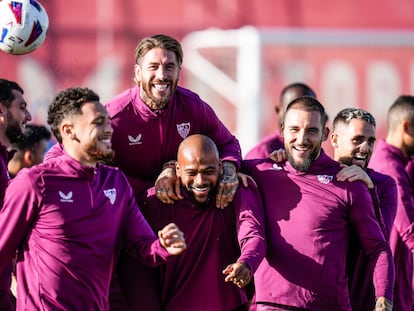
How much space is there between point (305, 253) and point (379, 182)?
1004 millimetres

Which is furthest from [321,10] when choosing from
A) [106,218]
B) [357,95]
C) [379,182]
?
[106,218]

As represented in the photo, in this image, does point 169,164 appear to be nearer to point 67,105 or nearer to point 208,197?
point 208,197

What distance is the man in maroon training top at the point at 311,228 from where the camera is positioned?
21.0 feet

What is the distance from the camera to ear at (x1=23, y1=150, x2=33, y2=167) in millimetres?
8461

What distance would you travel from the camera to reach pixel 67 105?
19.2ft

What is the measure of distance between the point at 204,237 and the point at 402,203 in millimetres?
2007

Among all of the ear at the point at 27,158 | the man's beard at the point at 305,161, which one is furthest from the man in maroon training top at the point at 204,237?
the ear at the point at 27,158

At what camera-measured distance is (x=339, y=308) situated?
641cm

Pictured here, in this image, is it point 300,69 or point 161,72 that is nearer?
point 161,72

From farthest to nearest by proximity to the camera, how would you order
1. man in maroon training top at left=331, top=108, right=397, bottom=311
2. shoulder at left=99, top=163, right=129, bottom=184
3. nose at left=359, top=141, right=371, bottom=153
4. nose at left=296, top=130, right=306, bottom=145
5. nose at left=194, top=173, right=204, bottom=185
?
1. nose at left=359, top=141, right=371, bottom=153
2. man in maroon training top at left=331, top=108, right=397, bottom=311
3. nose at left=296, top=130, right=306, bottom=145
4. nose at left=194, top=173, right=204, bottom=185
5. shoulder at left=99, top=163, right=129, bottom=184

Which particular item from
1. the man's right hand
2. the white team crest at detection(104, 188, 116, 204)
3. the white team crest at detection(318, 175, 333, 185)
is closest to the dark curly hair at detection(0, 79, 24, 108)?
the man's right hand

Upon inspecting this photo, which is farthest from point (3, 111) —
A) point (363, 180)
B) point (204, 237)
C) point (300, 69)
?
point (300, 69)

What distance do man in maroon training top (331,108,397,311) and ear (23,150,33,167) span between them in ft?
8.22

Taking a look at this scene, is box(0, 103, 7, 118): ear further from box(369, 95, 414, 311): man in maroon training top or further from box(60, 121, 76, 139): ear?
box(369, 95, 414, 311): man in maroon training top
